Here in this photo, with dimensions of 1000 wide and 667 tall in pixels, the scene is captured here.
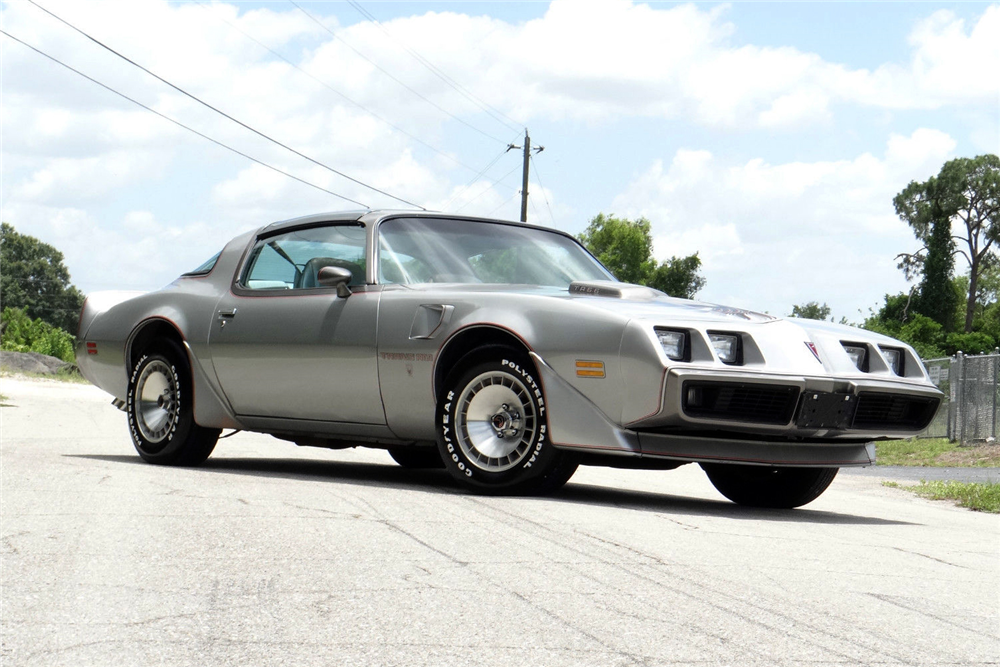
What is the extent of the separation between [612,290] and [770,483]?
167 cm

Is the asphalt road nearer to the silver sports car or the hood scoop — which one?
the silver sports car

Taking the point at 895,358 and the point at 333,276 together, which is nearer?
the point at 895,358

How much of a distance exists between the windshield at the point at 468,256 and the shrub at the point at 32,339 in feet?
179

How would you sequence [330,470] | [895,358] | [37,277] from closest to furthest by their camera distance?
[895,358] → [330,470] → [37,277]

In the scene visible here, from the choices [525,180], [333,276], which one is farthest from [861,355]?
[525,180]

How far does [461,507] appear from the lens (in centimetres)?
599

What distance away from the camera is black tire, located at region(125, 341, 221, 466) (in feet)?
27.0

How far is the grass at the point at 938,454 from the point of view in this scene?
17094 mm

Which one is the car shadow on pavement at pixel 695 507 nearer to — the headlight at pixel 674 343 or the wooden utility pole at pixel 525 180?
the headlight at pixel 674 343

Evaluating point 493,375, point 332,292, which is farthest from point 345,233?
point 493,375

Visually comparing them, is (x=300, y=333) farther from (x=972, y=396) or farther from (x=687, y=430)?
(x=972, y=396)

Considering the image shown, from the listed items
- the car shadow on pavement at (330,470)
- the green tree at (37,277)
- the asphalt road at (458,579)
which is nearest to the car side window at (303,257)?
the car shadow on pavement at (330,470)

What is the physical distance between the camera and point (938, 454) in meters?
18.5

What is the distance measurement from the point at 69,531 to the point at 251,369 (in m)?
2.77
